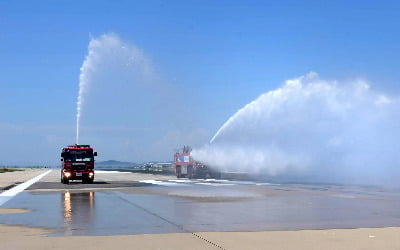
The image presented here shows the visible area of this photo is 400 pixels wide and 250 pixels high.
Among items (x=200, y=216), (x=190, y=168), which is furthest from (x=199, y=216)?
(x=190, y=168)

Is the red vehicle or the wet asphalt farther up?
the red vehicle

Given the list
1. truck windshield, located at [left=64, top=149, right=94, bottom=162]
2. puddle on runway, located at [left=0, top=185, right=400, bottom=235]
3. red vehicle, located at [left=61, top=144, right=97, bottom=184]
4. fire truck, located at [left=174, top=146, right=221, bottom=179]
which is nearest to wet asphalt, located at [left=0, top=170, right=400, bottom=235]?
puddle on runway, located at [left=0, top=185, right=400, bottom=235]

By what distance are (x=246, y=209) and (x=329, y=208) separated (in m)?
2.91

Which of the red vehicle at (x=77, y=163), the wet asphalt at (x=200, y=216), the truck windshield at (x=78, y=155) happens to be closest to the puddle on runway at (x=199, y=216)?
the wet asphalt at (x=200, y=216)

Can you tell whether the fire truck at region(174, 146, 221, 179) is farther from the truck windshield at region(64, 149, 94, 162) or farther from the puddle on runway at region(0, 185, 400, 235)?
the puddle on runway at region(0, 185, 400, 235)

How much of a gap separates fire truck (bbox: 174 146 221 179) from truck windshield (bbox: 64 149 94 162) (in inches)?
513

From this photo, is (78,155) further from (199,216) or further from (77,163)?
(199,216)

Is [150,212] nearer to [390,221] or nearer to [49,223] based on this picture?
[49,223]

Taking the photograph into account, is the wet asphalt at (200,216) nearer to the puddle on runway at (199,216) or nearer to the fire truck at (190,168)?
the puddle on runway at (199,216)

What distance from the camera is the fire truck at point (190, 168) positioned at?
5262 cm

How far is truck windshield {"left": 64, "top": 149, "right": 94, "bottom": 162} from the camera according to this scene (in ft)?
139

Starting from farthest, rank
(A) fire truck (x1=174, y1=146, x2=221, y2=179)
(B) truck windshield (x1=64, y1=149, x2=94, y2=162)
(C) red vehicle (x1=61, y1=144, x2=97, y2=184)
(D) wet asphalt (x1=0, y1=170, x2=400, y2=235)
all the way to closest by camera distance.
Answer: (A) fire truck (x1=174, y1=146, x2=221, y2=179) → (B) truck windshield (x1=64, y1=149, x2=94, y2=162) → (C) red vehicle (x1=61, y1=144, x2=97, y2=184) → (D) wet asphalt (x1=0, y1=170, x2=400, y2=235)

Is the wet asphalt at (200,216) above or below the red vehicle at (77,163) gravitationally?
A: below

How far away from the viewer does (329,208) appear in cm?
1855
